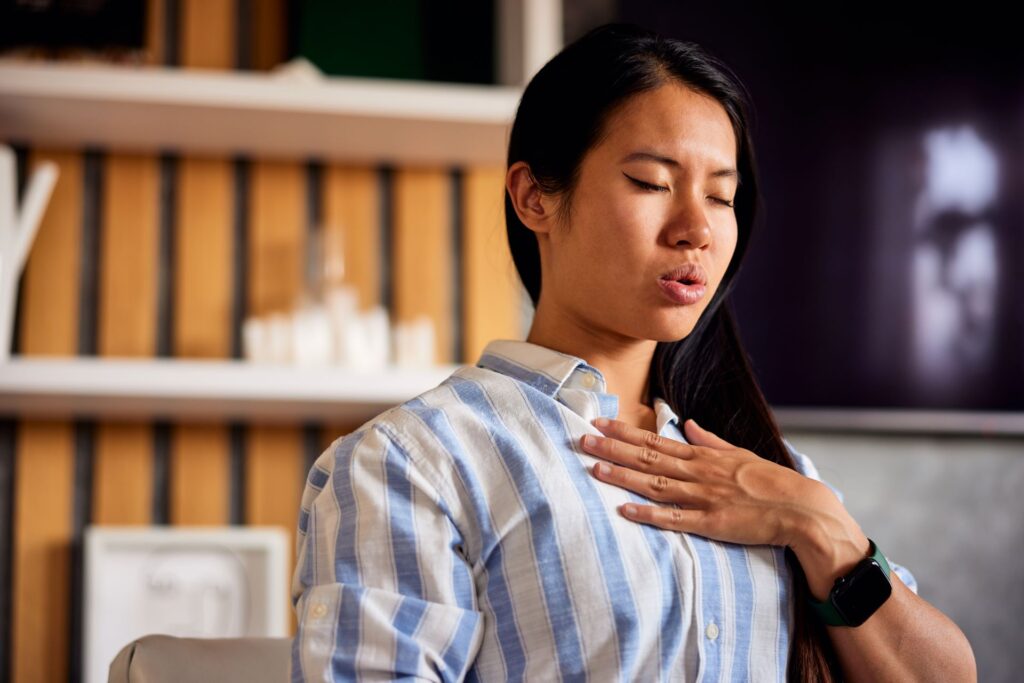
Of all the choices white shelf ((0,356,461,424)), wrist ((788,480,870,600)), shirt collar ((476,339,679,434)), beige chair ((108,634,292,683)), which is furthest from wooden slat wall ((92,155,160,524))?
wrist ((788,480,870,600))

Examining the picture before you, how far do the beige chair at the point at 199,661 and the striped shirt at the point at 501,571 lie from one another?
14cm

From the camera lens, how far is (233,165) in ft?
7.58

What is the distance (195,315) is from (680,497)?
138 centimetres

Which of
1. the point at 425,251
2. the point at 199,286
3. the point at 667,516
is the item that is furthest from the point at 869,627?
the point at 199,286

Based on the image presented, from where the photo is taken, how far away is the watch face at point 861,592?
3.69ft

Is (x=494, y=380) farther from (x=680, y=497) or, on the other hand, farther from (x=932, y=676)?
(x=932, y=676)

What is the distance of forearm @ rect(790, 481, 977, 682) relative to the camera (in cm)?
113

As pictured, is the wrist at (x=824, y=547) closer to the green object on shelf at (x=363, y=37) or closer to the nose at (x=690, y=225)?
the nose at (x=690, y=225)

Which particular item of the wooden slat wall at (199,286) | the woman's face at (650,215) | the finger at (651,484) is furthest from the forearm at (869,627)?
the wooden slat wall at (199,286)

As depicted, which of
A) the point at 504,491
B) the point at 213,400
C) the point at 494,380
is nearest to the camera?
the point at 504,491

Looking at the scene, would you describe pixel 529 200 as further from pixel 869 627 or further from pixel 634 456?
pixel 869 627

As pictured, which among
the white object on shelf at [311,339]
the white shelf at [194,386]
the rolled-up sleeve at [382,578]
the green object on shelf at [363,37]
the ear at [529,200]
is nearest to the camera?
the rolled-up sleeve at [382,578]

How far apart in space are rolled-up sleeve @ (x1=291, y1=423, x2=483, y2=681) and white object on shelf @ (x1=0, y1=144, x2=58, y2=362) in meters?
1.12

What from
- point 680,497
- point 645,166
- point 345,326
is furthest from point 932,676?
point 345,326
